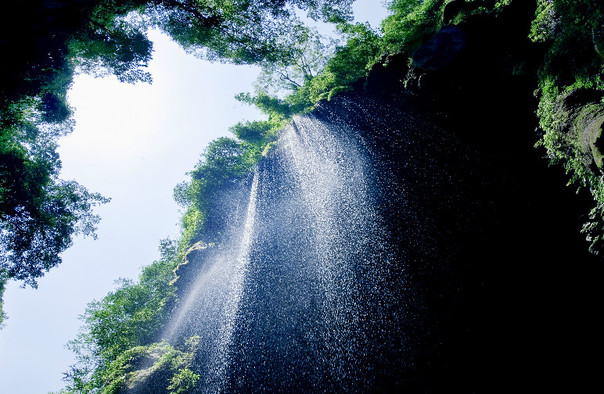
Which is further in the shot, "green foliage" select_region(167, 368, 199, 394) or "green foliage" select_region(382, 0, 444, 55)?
"green foliage" select_region(167, 368, 199, 394)

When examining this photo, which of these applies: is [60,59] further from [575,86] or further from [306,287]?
[575,86]

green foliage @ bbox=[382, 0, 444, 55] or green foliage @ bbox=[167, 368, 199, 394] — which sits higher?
green foliage @ bbox=[382, 0, 444, 55]

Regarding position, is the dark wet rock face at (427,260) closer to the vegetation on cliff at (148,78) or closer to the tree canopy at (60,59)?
the vegetation on cliff at (148,78)

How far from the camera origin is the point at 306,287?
11609mm

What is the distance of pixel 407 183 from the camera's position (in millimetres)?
Result: 9281

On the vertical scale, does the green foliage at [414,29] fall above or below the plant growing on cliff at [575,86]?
above

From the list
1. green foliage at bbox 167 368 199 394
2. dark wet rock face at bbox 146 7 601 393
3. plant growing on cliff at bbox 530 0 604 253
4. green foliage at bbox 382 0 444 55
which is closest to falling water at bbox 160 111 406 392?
dark wet rock face at bbox 146 7 601 393

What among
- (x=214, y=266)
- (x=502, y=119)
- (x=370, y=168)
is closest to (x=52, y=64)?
(x=214, y=266)

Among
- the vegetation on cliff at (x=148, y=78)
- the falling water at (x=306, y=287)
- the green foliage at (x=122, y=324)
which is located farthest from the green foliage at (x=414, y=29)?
the green foliage at (x=122, y=324)

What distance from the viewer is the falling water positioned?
8820mm

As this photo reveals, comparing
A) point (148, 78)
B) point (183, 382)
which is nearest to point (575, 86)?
point (183, 382)

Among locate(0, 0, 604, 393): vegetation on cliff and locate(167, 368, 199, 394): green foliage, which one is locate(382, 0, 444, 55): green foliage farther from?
locate(167, 368, 199, 394): green foliage

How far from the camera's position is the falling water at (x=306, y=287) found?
28.9ft

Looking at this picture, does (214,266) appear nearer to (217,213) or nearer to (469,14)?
(217,213)
